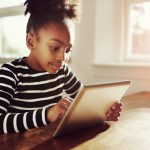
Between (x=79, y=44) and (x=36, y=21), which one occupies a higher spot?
(x=36, y=21)

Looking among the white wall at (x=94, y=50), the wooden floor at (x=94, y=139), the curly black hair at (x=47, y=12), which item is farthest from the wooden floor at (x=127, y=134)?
the white wall at (x=94, y=50)

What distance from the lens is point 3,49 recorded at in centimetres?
296

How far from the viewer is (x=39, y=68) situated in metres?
1.08

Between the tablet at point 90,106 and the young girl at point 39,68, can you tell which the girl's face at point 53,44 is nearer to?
the young girl at point 39,68

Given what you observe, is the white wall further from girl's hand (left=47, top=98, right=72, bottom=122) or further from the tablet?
girl's hand (left=47, top=98, right=72, bottom=122)

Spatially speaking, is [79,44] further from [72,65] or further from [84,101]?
[84,101]

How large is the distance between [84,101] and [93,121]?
17 cm

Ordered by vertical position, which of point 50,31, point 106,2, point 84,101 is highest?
point 106,2

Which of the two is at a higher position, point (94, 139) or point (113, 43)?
point (113, 43)

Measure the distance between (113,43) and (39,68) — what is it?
42.7 inches

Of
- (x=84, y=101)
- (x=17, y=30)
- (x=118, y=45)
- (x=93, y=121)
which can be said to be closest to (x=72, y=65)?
(x=118, y=45)

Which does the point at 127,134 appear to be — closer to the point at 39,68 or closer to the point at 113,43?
the point at 39,68

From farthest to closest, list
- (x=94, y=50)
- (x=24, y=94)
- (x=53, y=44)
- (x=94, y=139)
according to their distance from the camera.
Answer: (x=94, y=50), (x=24, y=94), (x=53, y=44), (x=94, y=139)

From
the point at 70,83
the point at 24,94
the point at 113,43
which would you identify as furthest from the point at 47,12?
the point at 113,43
